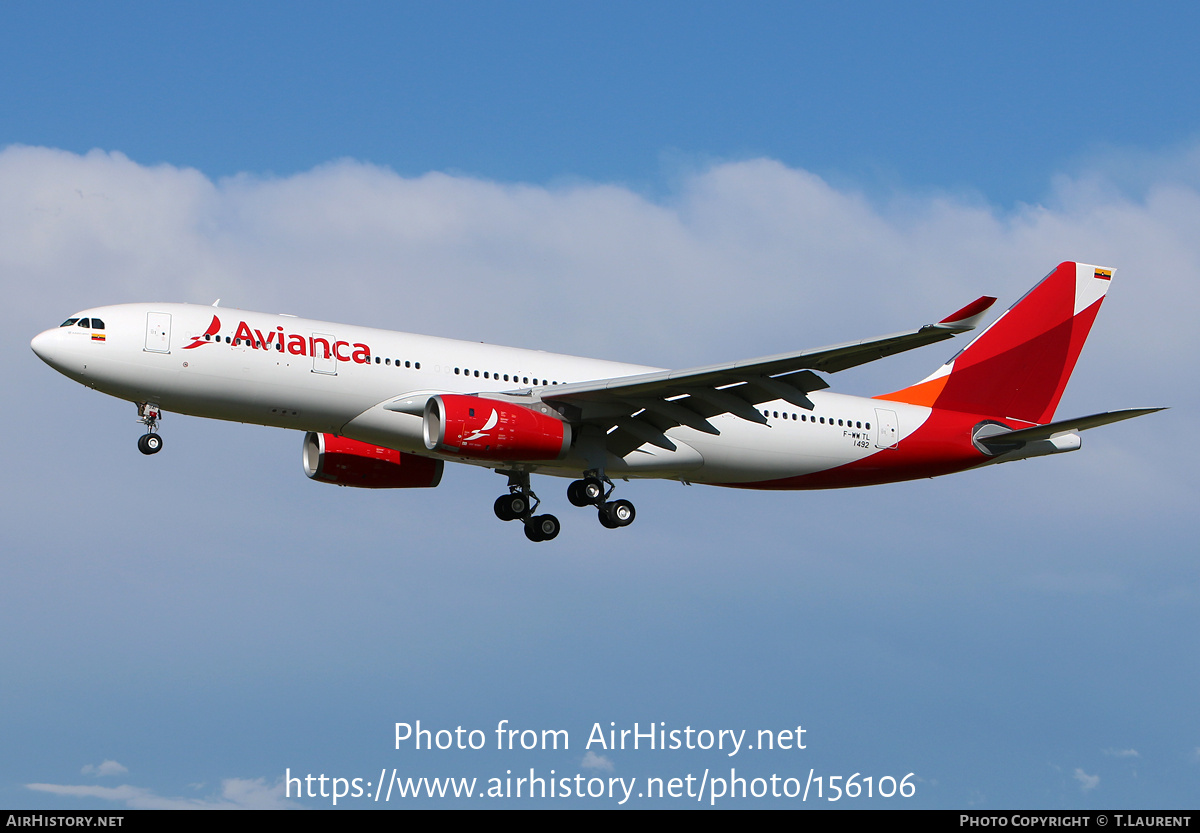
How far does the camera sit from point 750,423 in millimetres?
31484

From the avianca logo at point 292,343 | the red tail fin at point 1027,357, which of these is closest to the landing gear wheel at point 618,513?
the avianca logo at point 292,343

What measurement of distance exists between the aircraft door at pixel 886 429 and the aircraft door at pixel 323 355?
46.0 feet

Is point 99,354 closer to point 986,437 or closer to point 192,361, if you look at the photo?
point 192,361

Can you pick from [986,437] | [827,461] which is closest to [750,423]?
[827,461]

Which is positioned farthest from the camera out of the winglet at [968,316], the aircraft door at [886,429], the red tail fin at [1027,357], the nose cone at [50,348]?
the red tail fin at [1027,357]

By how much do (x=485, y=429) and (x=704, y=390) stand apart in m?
4.84

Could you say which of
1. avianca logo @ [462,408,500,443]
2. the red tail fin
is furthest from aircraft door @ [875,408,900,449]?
avianca logo @ [462,408,500,443]

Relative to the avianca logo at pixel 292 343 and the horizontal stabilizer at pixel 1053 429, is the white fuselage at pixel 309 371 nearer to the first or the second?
the avianca logo at pixel 292 343

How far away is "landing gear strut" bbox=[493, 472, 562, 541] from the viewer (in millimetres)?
31797

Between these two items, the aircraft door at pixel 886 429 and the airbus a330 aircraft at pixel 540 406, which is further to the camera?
the aircraft door at pixel 886 429

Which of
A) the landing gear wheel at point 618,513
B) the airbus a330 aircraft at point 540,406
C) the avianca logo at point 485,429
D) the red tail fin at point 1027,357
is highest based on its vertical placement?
the red tail fin at point 1027,357

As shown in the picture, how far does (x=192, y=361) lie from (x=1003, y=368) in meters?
21.5

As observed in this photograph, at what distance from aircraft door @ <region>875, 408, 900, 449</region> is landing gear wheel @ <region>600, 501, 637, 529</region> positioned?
6898 mm

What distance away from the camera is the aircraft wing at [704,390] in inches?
979
